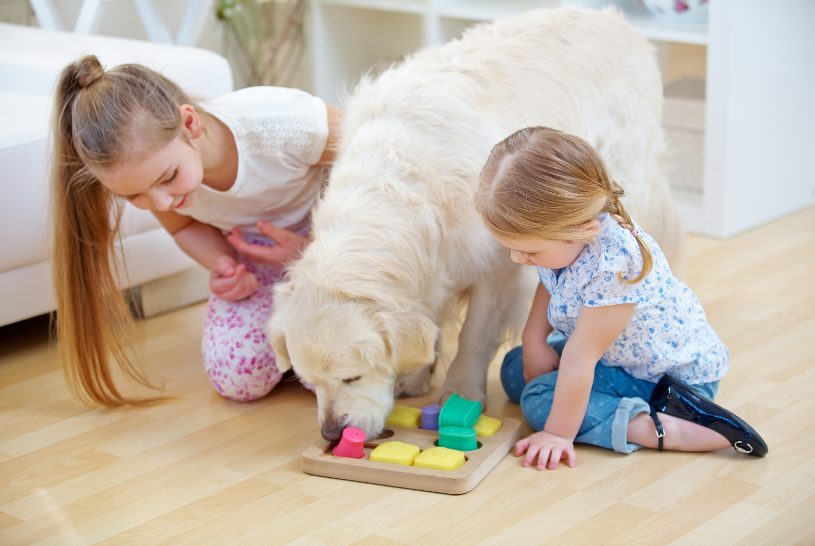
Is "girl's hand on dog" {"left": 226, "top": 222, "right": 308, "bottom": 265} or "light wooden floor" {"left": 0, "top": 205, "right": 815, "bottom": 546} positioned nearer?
"light wooden floor" {"left": 0, "top": 205, "right": 815, "bottom": 546}

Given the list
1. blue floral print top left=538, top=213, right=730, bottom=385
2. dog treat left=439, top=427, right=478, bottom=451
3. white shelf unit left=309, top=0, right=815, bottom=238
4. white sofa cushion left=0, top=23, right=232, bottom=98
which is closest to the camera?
blue floral print top left=538, top=213, right=730, bottom=385

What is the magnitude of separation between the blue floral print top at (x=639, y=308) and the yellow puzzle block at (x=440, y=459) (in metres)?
0.31

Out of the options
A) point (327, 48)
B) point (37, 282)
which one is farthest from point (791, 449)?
point (327, 48)

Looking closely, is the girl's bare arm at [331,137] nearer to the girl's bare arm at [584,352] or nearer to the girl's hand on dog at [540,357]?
the girl's hand on dog at [540,357]

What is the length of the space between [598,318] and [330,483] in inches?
21.5

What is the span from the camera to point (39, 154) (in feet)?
6.14

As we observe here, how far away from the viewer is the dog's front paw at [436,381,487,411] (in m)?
1.62

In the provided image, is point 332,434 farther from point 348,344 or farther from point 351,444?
point 348,344

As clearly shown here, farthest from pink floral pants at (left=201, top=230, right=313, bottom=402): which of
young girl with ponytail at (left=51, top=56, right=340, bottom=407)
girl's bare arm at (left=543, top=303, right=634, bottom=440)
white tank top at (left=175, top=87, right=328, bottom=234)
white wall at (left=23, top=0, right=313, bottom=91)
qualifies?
white wall at (left=23, top=0, right=313, bottom=91)

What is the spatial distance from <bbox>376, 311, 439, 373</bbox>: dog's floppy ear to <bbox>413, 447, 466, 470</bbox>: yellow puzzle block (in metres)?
0.16

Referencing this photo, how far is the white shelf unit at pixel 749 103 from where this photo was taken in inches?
94.0

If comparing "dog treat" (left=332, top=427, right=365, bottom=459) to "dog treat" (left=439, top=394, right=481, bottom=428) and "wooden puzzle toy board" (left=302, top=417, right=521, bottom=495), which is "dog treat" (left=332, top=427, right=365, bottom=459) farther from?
"dog treat" (left=439, top=394, right=481, bottom=428)

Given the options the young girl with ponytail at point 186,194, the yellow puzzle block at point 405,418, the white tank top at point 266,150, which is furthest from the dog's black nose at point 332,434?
the white tank top at point 266,150

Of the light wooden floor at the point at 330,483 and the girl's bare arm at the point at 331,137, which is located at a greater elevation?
the girl's bare arm at the point at 331,137
